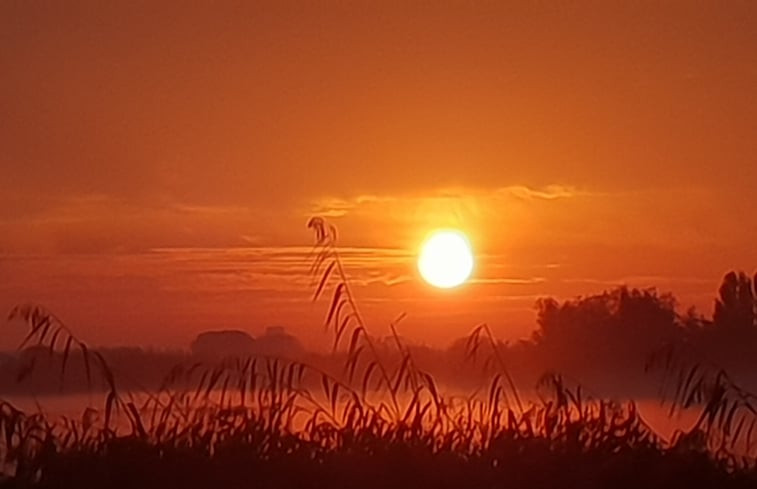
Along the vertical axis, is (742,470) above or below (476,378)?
below

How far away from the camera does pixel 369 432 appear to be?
282 inches

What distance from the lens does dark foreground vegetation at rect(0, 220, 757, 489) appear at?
6668mm

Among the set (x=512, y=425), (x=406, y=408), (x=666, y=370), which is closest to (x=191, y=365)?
(x=406, y=408)

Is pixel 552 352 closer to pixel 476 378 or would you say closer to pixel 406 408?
pixel 476 378

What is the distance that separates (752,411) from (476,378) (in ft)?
5.23

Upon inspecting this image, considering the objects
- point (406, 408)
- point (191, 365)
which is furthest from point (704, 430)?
point (191, 365)

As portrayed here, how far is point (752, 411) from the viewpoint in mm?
7285

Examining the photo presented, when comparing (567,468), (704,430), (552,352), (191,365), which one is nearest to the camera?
(567,468)

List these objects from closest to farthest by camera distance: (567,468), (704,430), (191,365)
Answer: (567,468)
(704,430)
(191,365)

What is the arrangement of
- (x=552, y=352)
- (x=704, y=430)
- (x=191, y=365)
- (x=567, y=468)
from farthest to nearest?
(x=552, y=352) < (x=191, y=365) < (x=704, y=430) < (x=567, y=468)

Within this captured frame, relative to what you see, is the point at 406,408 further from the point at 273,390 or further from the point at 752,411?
the point at 752,411

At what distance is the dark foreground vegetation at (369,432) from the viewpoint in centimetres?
667

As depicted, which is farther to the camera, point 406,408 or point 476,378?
point 476,378

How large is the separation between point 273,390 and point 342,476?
39.0 inches
